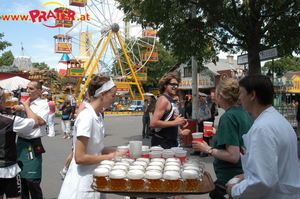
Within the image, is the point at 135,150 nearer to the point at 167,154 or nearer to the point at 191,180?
the point at 167,154

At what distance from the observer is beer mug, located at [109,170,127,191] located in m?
2.05

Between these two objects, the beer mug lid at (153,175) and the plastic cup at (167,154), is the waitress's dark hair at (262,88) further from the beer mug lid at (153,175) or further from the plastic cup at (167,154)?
the plastic cup at (167,154)

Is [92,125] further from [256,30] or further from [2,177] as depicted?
[256,30]

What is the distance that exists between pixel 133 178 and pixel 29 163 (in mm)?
2278

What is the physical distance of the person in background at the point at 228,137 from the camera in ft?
8.13

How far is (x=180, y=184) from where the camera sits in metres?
2.06

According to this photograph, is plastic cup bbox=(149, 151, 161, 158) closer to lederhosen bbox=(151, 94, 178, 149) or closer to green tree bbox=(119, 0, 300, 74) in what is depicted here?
lederhosen bbox=(151, 94, 178, 149)

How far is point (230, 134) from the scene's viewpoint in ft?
8.14

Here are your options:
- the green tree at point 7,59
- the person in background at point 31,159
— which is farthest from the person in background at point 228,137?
the green tree at point 7,59

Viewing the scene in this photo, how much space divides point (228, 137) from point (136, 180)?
37.1 inches

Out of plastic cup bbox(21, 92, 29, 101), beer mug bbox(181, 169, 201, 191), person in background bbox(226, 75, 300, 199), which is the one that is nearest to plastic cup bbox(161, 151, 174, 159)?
beer mug bbox(181, 169, 201, 191)

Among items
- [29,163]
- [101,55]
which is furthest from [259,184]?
[101,55]

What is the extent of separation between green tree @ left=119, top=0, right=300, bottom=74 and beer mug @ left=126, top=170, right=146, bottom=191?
650 cm

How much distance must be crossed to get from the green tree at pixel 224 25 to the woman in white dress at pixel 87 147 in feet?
19.7
